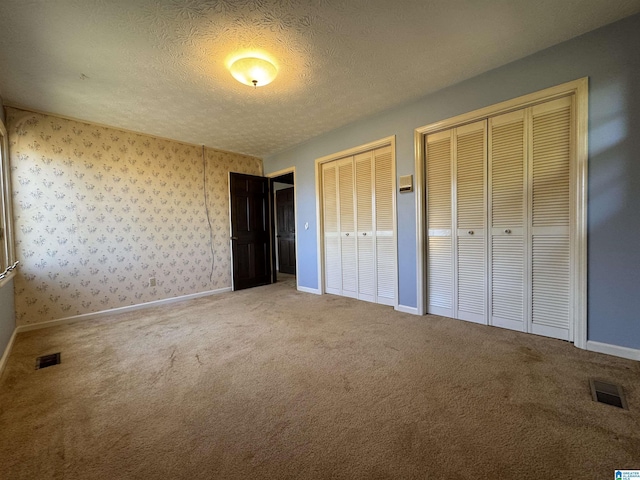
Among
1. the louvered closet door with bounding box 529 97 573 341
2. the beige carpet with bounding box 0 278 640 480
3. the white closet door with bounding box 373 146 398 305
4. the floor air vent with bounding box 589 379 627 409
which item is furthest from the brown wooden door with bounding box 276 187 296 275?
the floor air vent with bounding box 589 379 627 409

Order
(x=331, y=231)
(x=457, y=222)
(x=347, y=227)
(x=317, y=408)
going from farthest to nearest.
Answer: (x=331, y=231)
(x=347, y=227)
(x=457, y=222)
(x=317, y=408)

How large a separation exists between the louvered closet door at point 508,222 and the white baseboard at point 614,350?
0.46m

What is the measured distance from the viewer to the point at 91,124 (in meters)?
3.32

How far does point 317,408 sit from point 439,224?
2.33m

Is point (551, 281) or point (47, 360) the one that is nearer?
point (47, 360)

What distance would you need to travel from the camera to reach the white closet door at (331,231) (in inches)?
161

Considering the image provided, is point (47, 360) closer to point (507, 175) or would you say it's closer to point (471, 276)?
point (471, 276)

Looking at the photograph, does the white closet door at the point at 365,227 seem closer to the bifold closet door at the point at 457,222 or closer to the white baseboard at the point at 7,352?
the bifold closet door at the point at 457,222

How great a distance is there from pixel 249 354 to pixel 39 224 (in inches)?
116

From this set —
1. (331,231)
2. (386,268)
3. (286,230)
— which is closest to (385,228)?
(386,268)

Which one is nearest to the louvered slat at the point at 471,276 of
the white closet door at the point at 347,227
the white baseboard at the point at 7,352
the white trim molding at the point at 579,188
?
the white trim molding at the point at 579,188

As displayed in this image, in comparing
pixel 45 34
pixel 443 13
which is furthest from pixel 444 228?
pixel 45 34

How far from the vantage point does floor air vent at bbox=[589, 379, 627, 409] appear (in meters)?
1.49

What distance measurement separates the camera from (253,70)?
7.06 ft
